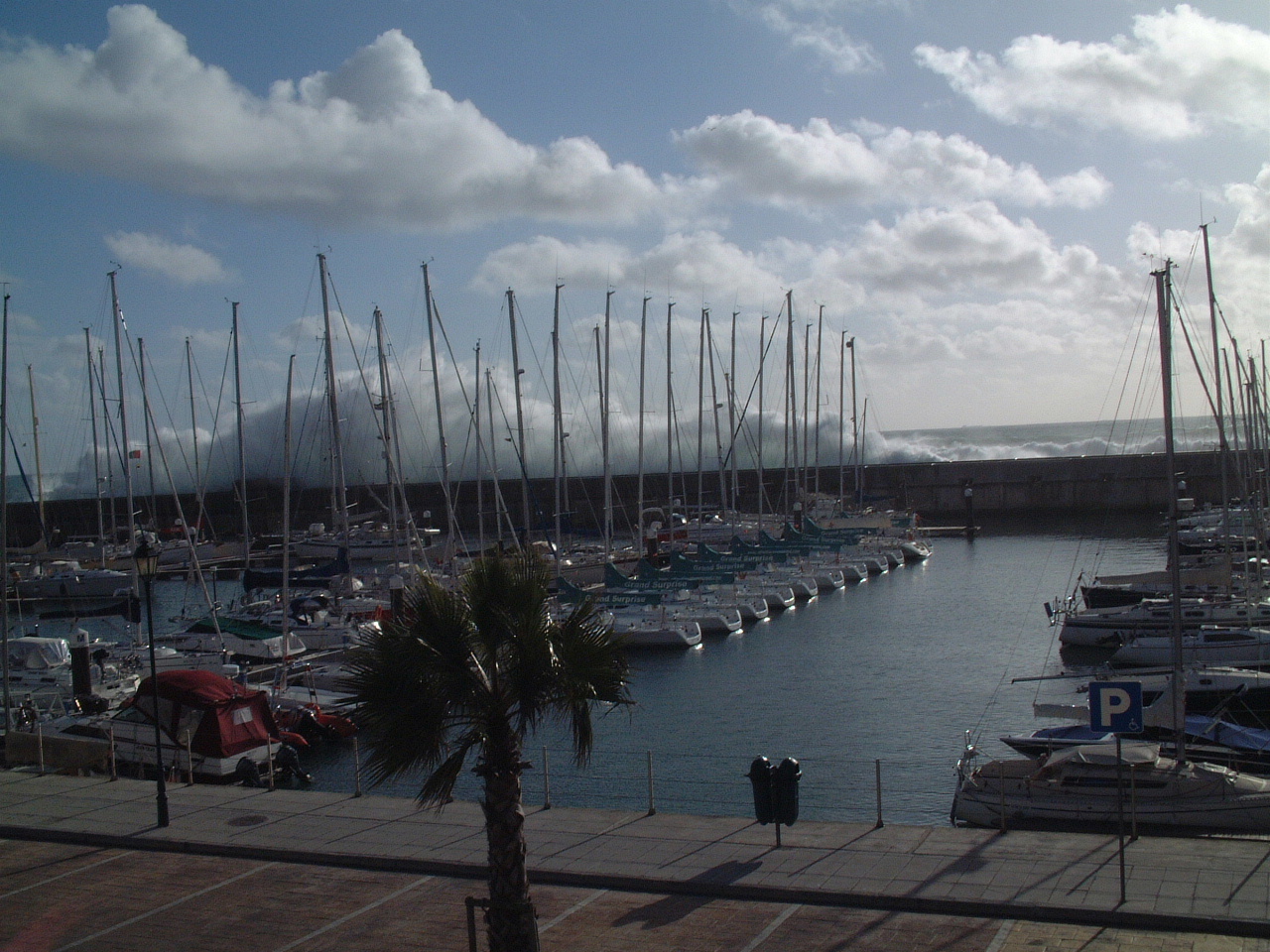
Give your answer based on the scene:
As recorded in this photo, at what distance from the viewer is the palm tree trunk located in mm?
10117

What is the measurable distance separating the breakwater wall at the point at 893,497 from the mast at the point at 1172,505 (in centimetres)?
6775

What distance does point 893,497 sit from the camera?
108125mm

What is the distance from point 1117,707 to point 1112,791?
24.9 feet

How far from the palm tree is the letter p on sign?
18.5 ft

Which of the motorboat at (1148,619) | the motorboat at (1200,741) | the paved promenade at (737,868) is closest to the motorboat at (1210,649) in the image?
the motorboat at (1148,619)

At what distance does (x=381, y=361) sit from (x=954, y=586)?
32.9m

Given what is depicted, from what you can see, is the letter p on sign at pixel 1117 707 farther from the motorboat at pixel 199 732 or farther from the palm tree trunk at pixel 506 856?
the motorboat at pixel 199 732

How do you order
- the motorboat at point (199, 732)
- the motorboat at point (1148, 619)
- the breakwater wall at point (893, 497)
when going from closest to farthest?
the motorboat at point (199, 732)
the motorboat at point (1148, 619)
the breakwater wall at point (893, 497)

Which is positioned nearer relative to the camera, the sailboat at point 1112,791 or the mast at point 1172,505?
the sailboat at point 1112,791

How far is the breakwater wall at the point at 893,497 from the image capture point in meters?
101

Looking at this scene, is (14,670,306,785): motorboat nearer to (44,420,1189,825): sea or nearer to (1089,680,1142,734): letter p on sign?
(44,420,1189,825): sea

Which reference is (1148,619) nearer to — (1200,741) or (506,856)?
(1200,741)

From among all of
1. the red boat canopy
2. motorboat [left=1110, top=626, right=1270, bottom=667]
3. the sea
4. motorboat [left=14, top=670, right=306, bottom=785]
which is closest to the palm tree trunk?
the sea

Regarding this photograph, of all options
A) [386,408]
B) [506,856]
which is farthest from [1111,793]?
[386,408]
